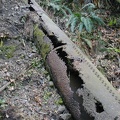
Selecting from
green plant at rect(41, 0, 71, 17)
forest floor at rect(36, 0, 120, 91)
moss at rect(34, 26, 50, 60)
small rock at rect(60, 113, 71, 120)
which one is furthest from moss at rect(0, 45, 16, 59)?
green plant at rect(41, 0, 71, 17)

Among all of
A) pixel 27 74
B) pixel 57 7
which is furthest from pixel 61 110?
pixel 57 7

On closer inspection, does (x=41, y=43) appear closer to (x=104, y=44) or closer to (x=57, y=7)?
(x=104, y=44)

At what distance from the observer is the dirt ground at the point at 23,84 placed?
274 centimetres

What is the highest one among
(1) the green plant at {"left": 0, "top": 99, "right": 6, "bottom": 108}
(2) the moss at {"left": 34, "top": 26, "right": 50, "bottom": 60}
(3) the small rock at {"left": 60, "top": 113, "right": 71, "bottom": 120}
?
(2) the moss at {"left": 34, "top": 26, "right": 50, "bottom": 60}

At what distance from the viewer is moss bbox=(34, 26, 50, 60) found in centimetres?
343

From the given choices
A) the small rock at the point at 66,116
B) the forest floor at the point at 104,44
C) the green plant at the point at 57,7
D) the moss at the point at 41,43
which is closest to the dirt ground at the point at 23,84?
the small rock at the point at 66,116

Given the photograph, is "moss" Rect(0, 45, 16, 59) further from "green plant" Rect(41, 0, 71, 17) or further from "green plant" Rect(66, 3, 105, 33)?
"green plant" Rect(41, 0, 71, 17)

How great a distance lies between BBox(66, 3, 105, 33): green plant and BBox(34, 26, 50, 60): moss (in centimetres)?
88

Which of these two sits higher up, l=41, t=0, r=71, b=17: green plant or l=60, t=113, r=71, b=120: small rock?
l=41, t=0, r=71, b=17: green plant

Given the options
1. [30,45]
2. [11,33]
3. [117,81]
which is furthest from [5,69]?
[117,81]

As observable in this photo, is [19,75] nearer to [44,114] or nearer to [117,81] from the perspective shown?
[44,114]

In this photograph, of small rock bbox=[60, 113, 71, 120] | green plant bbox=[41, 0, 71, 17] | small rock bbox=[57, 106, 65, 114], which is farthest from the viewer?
green plant bbox=[41, 0, 71, 17]

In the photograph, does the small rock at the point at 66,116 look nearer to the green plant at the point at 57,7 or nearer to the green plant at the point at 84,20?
the green plant at the point at 84,20

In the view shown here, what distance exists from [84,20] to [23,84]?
2.03 m
